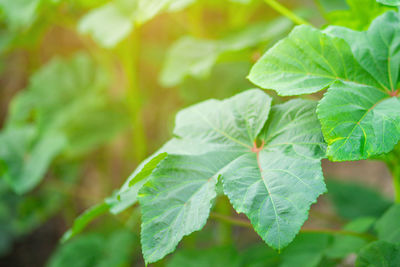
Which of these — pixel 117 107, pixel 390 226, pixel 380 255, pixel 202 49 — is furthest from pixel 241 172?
pixel 117 107

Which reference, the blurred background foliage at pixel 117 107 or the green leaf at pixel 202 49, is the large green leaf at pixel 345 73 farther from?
the green leaf at pixel 202 49

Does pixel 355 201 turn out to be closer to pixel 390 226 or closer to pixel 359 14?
pixel 390 226

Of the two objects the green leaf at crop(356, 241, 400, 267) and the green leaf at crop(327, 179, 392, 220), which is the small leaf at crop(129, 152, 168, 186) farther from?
the green leaf at crop(327, 179, 392, 220)

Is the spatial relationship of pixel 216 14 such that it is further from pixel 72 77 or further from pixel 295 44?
pixel 295 44

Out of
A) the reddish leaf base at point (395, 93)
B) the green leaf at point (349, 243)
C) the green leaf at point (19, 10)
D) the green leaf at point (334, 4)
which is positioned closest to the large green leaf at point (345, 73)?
the reddish leaf base at point (395, 93)

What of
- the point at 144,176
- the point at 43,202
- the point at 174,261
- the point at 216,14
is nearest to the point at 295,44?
the point at 144,176
